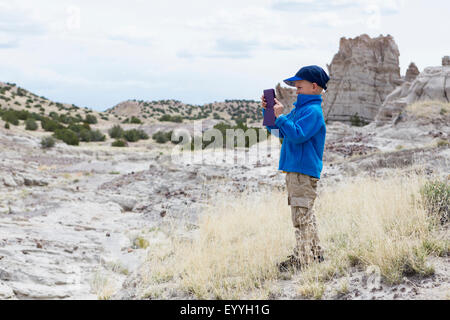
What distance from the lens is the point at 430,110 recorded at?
21.2 metres

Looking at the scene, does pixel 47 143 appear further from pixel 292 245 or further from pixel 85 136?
pixel 292 245

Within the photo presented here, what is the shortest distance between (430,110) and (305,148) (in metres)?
19.3

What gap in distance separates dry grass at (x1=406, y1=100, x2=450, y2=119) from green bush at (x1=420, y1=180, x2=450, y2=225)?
16310 millimetres

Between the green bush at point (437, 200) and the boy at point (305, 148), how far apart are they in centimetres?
162

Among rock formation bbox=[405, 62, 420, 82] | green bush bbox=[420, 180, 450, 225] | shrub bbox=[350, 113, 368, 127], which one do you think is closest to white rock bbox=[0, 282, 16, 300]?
green bush bbox=[420, 180, 450, 225]

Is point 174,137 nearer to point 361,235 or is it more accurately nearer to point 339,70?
point 339,70

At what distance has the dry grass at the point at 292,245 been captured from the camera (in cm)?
413

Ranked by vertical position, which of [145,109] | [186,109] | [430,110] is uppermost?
[186,109]

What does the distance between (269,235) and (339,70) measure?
48.3m

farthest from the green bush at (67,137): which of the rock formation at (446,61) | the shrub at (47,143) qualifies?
the rock formation at (446,61)

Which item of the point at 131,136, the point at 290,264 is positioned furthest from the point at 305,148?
the point at 131,136

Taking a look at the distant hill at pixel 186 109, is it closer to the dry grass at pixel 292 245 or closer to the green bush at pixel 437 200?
the dry grass at pixel 292 245
